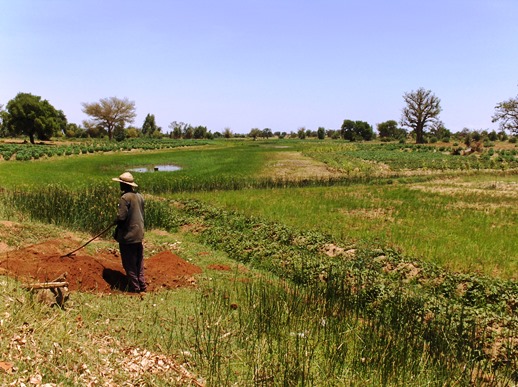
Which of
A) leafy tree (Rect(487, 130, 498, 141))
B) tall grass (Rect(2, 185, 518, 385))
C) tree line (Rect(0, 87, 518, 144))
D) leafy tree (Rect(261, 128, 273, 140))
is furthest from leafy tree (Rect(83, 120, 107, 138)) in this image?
tall grass (Rect(2, 185, 518, 385))

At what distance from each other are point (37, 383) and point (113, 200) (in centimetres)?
1194

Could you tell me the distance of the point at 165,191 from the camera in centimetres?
2319

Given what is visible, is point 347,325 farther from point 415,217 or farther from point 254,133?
point 254,133

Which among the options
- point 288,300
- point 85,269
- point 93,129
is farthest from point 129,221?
point 93,129

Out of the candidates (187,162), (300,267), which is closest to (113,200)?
(300,267)

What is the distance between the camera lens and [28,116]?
2306 inches

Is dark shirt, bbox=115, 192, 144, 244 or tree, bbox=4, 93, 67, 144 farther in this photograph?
tree, bbox=4, 93, 67, 144

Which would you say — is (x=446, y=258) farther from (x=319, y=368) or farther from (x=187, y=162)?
(x=187, y=162)

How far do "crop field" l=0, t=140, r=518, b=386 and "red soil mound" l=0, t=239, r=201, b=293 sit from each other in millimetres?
267

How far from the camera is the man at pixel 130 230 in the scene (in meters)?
7.65

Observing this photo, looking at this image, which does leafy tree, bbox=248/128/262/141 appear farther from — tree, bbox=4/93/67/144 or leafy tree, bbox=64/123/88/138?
tree, bbox=4/93/67/144

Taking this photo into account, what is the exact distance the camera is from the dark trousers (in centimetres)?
777

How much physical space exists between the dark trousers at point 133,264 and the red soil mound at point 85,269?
315 millimetres

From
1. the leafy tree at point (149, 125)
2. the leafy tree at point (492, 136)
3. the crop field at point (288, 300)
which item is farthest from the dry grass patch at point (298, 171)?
the leafy tree at point (149, 125)
